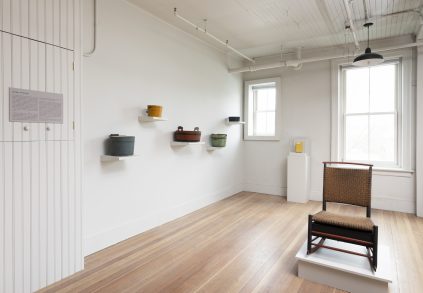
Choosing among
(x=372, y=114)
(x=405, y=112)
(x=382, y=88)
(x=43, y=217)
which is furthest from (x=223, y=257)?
(x=382, y=88)

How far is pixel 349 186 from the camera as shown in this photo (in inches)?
112

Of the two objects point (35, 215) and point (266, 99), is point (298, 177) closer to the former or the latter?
point (266, 99)

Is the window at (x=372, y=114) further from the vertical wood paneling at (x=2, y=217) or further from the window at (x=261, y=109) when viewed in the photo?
the vertical wood paneling at (x=2, y=217)

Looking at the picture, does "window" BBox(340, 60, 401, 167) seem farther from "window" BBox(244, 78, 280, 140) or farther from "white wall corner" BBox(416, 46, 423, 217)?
"window" BBox(244, 78, 280, 140)

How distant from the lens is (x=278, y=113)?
5809 mm

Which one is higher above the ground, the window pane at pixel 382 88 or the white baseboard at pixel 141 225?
the window pane at pixel 382 88

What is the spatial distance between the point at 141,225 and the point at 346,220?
2.52 m

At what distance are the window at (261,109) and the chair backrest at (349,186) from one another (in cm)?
296

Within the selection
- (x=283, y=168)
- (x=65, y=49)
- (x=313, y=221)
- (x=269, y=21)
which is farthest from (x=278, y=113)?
(x=65, y=49)

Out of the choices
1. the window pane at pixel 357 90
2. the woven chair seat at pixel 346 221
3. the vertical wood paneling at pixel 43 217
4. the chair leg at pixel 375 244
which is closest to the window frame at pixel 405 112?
the window pane at pixel 357 90

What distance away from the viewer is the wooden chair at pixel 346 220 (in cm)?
231

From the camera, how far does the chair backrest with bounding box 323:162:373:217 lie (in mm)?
2764

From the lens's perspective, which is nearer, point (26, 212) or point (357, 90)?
point (26, 212)

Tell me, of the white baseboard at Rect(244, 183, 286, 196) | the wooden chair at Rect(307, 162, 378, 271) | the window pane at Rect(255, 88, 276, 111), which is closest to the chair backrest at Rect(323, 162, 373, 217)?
the wooden chair at Rect(307, 162, 378, 271)
